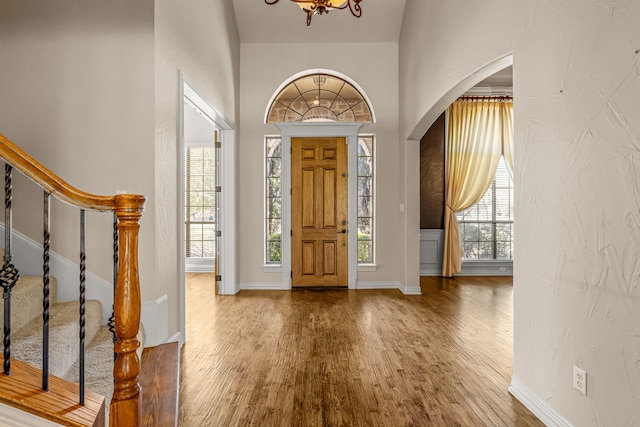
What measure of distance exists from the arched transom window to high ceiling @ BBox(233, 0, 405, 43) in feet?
1.98

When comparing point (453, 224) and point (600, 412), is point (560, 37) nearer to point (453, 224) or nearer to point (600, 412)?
point (600, 412)

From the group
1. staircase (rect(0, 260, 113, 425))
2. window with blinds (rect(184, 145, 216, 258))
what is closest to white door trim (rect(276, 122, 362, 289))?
window with blinds (rect(184, 145, 216, 258))

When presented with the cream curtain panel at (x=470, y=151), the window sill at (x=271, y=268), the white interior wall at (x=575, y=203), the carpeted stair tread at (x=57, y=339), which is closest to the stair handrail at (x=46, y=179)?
the carpeted stair tread at (x=57, y=339)

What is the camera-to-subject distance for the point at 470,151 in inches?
273

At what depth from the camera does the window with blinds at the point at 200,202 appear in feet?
26.2

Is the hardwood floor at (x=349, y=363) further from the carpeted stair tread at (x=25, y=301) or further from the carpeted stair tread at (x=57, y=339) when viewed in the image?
the carpeted stair tread at (x=25, y=301)

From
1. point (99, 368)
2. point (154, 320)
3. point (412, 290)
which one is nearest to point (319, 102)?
point (412, 290)

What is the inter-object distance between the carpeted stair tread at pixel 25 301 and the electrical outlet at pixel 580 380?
3.03 m

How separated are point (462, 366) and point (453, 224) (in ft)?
13.8

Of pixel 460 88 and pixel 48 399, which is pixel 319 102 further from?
pixel 48 399

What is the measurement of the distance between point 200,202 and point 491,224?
570 centimetres

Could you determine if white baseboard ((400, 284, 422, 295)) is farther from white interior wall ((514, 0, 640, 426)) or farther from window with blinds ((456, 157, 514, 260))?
white interior wall ((514, 0, 640, 426))

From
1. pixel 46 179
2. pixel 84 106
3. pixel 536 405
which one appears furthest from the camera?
pixel 84 106

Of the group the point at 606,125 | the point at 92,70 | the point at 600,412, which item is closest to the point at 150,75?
the point at 92,70
